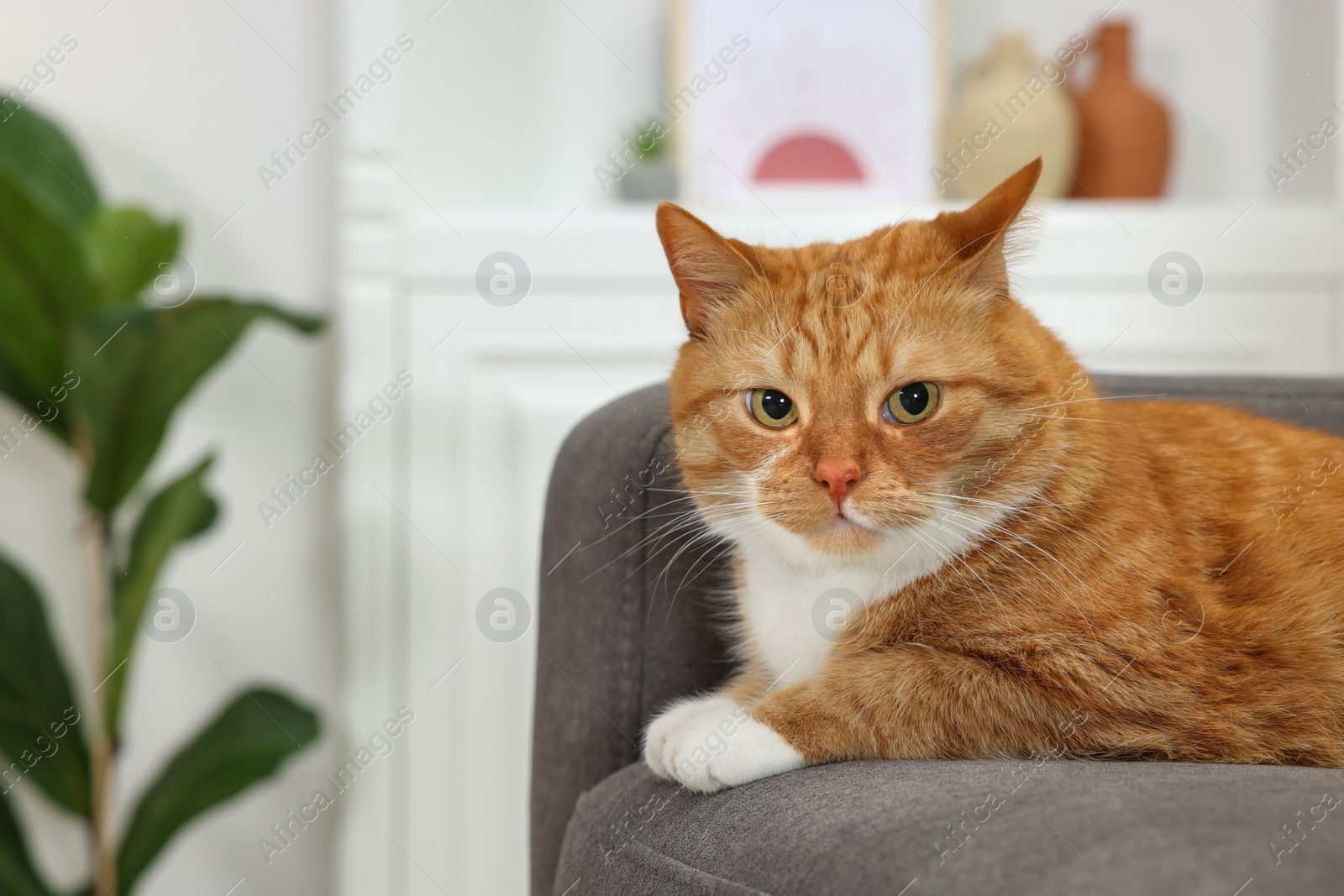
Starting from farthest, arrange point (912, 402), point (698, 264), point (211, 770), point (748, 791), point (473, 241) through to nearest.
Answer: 1. point (473, 241)
2. point (211, 770)
3. point (698, 264)
4. point (912, 402)
5. point (748, 791)

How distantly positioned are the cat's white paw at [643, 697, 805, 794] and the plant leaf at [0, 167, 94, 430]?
1.45 metres

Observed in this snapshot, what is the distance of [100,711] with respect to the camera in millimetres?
1925

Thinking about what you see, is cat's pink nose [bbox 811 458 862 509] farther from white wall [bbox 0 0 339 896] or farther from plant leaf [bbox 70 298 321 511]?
white wall [bbox 0 0 339 896]

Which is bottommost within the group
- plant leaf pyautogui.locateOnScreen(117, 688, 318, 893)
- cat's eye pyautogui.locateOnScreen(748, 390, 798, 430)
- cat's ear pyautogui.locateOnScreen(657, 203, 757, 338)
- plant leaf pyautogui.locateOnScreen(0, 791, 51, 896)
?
plant leaf pyautogui.locateOnScreen(0, 791, 51, 896)

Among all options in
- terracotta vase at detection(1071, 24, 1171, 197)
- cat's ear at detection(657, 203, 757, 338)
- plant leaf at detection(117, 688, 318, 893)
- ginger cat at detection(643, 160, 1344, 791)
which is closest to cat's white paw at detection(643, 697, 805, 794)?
ginger cat at detection(643, 160, 1344, 791)

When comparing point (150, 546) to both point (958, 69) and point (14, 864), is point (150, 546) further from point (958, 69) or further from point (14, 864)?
point (958, 69)

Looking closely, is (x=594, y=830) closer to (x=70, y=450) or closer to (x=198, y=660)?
(x=70, y=450)

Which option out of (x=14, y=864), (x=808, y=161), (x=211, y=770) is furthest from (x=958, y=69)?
(x=14, y=864)

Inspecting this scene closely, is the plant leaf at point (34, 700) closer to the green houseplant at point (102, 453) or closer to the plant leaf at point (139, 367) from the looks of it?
the green houseplant at point (102, 453)

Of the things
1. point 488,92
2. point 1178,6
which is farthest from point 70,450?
→ point 1178,6

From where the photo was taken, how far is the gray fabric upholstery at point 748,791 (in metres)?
0.59

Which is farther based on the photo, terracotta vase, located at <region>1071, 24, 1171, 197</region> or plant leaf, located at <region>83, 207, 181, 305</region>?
terracotta vase, located at <region>1071, 24, 1171, 197</region>

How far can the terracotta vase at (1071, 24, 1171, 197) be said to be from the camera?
2.19 metres

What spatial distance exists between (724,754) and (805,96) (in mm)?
1790
